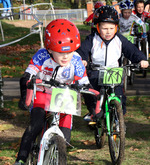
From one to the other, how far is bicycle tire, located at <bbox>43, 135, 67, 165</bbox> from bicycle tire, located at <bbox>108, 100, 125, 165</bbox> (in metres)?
1.56

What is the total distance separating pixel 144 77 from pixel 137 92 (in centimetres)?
206

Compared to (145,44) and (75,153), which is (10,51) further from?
(75,153)

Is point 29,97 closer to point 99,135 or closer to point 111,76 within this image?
point 111,76

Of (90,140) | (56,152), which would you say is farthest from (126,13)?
(56,152)

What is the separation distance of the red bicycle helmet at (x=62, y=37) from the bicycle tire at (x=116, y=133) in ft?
4.31

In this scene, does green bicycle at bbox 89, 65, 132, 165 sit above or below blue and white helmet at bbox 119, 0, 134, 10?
below

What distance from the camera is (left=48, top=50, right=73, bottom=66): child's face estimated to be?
3822 mm

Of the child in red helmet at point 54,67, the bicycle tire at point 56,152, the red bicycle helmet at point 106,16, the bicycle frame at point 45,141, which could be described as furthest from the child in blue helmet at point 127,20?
the bicycle tire at point 56,152

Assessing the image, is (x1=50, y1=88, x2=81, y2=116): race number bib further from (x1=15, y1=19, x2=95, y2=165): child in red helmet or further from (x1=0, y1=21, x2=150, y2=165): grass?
(x1=0, y1=21, x2=150, y2=165): grass

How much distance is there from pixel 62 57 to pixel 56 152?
1.11 meters

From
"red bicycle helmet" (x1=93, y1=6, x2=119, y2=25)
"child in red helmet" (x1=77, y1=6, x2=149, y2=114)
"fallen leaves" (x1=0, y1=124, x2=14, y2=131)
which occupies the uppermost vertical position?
"red bicycle helmet" (x1=93, y1=6, x2=119, y2=25)

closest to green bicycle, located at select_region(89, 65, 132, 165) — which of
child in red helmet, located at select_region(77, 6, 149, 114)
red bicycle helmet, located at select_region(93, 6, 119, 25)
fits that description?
A: child in red helmet, located at select_region(77, 6, 149, 114)

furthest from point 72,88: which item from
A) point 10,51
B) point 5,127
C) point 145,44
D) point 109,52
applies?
point 10,51

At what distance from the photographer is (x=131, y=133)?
20.6ft
